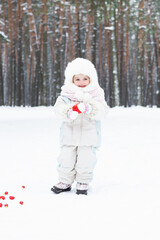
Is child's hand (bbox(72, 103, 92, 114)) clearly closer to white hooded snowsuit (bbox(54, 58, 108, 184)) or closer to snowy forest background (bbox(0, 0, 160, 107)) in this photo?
white hooded snowsuit (bbox(54, 58, 108, 184))

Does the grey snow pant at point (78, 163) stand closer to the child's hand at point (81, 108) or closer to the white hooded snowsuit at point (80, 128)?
the white hooded snowsuit at point (80, 128)

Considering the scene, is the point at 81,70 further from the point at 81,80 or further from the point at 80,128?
the point at 80,128

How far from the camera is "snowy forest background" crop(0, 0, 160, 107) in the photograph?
1695cm

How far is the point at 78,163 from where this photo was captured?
3.59m

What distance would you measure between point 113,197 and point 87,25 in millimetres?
16091

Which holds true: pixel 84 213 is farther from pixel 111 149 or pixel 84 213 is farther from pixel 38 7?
pixel 38 7

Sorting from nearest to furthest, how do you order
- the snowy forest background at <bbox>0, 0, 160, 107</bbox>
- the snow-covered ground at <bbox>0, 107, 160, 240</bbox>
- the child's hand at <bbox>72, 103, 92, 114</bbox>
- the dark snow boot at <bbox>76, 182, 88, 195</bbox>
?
the snow-covered ground at <bbox>0, 107, 160, 240</bbox>
the child's hand at <bbox>72, 103, 92, 114</bbox>
the dark snow boot at <bbox>76, 182, 88, 195</bbox>
the snowy forest background at <bbox>0, 0, 160, 107</bbox>

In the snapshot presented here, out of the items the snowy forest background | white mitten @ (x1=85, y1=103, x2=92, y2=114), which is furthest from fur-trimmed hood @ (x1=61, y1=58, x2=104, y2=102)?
the snowy forest background

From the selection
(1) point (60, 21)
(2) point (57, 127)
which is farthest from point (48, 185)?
(1) point (60, 21)

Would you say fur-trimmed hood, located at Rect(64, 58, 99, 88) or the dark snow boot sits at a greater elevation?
fur-trimmed hood, located at Rect(64, 58, 99, 88)

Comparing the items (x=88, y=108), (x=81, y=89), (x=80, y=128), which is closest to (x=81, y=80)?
(x=81, y=89)

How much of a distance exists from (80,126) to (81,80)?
424 mm

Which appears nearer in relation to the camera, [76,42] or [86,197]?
[86,197]

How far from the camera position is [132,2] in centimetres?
2006
